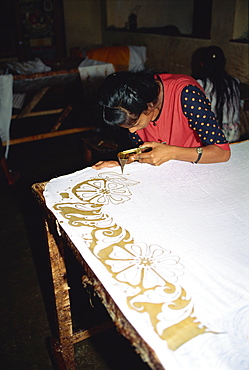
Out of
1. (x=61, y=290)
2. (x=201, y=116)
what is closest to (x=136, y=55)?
(x=201, y=116)

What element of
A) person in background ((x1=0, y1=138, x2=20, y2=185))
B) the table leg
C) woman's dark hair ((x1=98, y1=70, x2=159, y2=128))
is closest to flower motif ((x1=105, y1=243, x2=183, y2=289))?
the table leg

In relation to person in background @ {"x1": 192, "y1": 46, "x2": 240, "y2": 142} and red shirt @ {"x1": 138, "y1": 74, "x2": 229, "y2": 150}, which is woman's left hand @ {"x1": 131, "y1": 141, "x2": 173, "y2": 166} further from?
person in background @ {"x1": 192, "y1": 46, "x2": 240, "y2": 142}

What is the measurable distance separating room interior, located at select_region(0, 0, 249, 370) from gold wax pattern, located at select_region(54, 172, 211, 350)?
214 millimetres

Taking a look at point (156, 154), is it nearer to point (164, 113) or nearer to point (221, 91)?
point (164, 113)

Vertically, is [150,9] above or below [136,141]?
above

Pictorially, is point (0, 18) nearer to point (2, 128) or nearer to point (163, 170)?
point (2, 128)

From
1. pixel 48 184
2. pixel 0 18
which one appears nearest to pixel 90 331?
pixel 48 184

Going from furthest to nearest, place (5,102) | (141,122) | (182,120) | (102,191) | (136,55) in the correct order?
(136,55) → (5,102) → (182,120) → (141,122) → (102,191)

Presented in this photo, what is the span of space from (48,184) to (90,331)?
0.78 metres

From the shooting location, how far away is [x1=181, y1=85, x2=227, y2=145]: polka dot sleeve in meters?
1.58

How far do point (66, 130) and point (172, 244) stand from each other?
3.23 m

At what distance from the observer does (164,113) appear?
179 cm

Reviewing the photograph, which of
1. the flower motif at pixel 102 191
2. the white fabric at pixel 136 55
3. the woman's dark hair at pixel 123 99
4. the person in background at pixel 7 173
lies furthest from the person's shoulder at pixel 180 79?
the white fabric at pixel 136 55

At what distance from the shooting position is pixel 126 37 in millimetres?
5832
